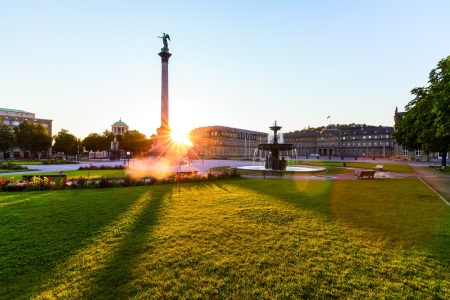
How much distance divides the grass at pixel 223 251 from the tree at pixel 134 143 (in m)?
82.5

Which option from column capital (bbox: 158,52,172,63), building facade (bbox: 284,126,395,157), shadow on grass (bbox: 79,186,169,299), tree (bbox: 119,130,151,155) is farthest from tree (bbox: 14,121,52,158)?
building facade (bbox: 284,126,395,157)

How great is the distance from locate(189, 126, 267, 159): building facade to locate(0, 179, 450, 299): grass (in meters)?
95.8

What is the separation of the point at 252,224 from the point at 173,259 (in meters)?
3.32

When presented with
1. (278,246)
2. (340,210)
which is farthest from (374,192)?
(278,246)

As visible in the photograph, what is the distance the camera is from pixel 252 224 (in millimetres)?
8250

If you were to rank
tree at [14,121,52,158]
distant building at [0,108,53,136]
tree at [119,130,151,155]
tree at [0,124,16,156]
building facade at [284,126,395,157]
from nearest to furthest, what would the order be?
tree at [0,124,16,156]
tree at [14,121,52,158]
tree at [119,130,151,155]
distant building at [0,108,53,136]
building facade at [284,126,395,157]

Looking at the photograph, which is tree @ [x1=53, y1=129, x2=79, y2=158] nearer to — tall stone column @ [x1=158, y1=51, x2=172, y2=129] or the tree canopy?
the tree canopy

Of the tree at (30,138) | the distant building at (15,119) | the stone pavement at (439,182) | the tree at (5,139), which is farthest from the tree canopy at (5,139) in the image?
the stone pavement at (439,182)

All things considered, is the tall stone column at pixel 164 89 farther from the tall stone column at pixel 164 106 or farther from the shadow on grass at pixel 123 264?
the shadow on grass at pixel 123 264

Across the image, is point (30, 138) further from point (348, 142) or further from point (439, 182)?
point (348, 142)

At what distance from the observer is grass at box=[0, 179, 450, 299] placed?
4.58 m

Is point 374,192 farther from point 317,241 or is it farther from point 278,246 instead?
point 278,246

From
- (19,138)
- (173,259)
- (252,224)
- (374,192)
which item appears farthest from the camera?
(19,138)

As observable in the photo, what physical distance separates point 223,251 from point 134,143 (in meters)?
90.1
